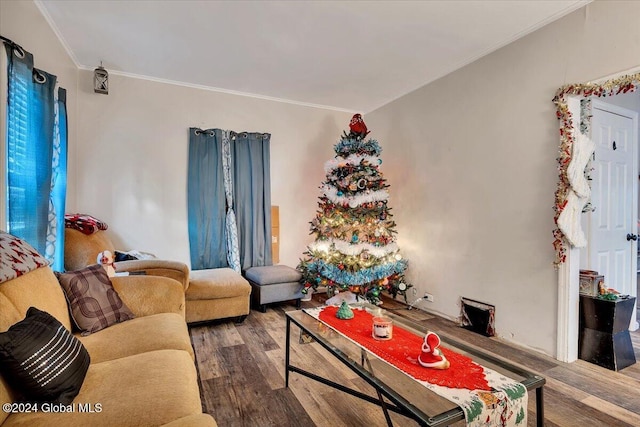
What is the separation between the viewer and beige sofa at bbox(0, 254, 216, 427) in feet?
3.59

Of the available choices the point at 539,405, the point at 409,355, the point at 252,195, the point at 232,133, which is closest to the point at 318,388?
the point at 409,355

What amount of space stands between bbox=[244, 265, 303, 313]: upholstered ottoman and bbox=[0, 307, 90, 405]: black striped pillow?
2.32 meters

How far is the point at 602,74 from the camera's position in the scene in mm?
2293

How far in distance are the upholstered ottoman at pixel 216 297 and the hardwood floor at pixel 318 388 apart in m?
0.22

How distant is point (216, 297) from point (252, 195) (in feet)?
4.69

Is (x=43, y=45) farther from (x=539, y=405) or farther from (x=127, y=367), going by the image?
(x=539, y=405)

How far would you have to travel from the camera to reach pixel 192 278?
325 cm

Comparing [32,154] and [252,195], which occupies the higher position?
[32,154]

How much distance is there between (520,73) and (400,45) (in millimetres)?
1045

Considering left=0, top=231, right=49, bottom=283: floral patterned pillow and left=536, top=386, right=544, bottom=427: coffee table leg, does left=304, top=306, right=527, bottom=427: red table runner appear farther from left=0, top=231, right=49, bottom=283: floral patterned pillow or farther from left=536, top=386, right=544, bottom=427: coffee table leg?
left=0, top=231, right=49, bottom=283: floral patterned pillow

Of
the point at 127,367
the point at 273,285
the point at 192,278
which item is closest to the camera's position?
the point at 127,367

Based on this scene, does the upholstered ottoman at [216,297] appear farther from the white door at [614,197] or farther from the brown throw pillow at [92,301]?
the white door at [614,197]

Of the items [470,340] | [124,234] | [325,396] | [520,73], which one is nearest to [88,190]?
[124,234]

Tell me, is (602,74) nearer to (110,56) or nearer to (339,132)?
(339,132)
